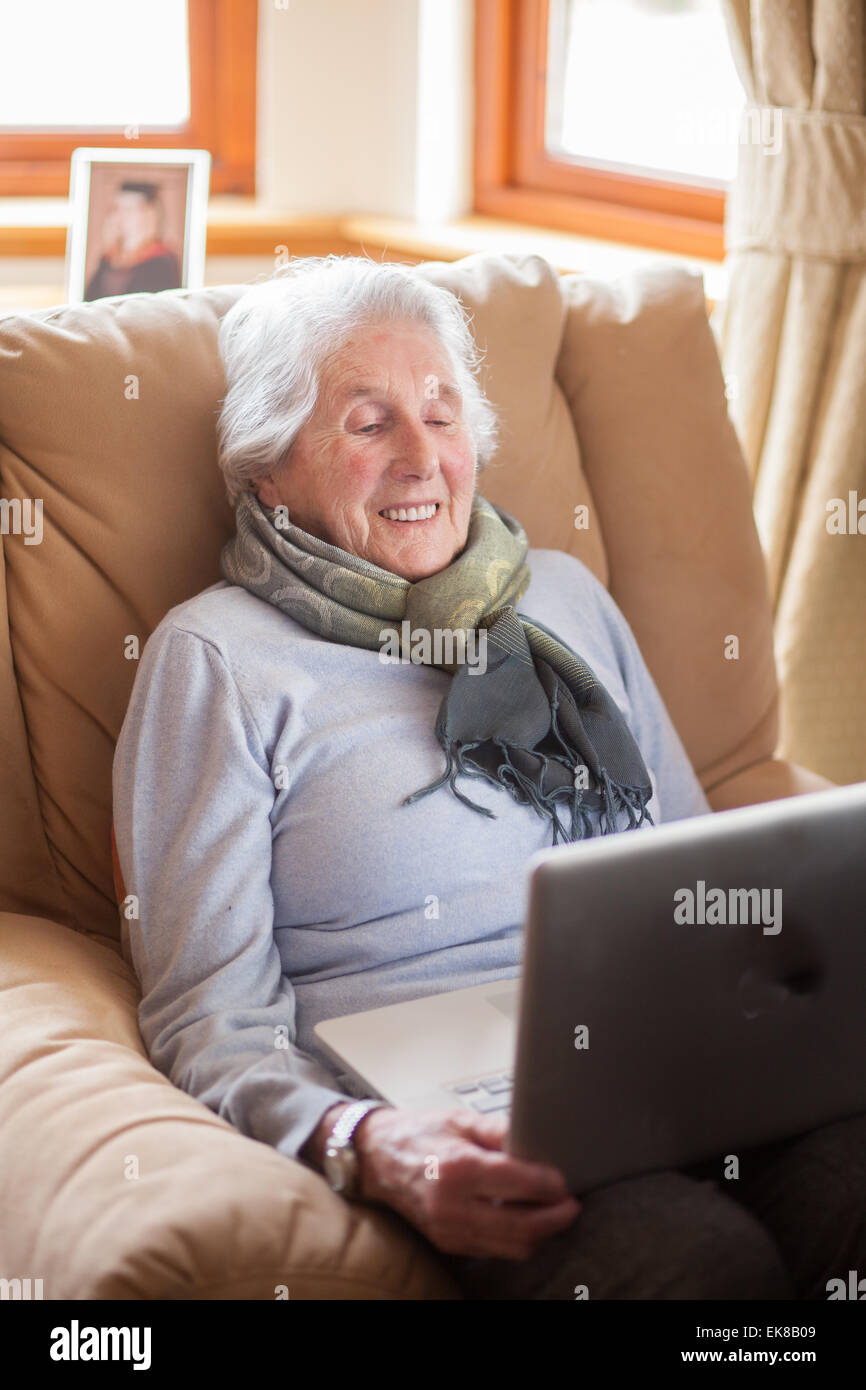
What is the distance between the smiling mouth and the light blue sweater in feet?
0.49

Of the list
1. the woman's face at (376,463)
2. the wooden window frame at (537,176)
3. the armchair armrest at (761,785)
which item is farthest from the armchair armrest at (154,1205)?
the wooden window frame at (537,176)

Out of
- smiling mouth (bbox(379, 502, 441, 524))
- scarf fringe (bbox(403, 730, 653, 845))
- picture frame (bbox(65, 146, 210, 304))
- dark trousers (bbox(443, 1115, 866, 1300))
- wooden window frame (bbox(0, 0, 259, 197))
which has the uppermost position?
wooden window frame (bbox(0, 0, 259, 197))

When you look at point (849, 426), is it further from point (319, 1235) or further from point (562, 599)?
point (319, 1235)

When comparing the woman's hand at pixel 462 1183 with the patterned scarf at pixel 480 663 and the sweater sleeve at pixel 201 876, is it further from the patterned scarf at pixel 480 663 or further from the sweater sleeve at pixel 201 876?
the patterned scarf at pixel 480 663

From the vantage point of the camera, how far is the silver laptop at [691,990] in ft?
2.88

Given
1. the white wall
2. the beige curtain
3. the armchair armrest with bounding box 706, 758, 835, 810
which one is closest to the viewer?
the armchair armrest with bounding box 706, 758, 835, 810

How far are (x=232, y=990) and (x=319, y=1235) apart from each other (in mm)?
267

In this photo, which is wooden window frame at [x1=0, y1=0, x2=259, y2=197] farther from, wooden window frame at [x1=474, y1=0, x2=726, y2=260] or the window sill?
wooden window frame at [x1=474, y1=0, x2=726, y2=260]

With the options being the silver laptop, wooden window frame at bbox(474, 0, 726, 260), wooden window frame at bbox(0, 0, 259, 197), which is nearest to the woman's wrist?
the silver laptop

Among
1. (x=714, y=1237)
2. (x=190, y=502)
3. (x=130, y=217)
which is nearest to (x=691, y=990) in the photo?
(x=714, y=1237)

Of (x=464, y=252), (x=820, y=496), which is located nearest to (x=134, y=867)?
(x=820, y=496)

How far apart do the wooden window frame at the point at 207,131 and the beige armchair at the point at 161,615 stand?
152cm

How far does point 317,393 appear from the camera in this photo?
1.43 m

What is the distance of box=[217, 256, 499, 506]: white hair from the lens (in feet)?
4.70
